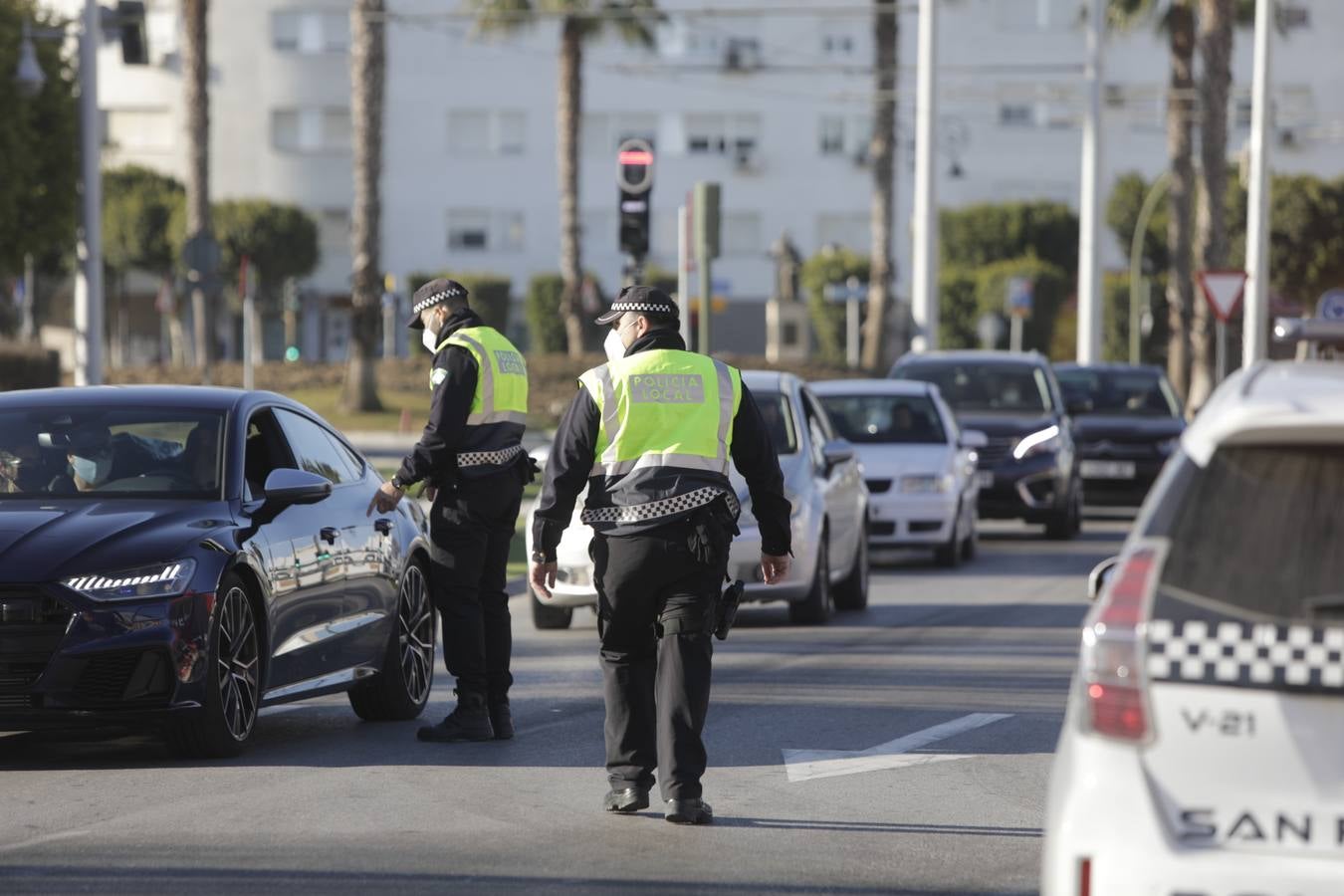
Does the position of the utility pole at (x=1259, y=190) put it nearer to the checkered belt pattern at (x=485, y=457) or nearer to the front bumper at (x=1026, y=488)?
the front bumper at (x=1026, y=488)

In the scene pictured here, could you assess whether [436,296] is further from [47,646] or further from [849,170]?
[849,170]

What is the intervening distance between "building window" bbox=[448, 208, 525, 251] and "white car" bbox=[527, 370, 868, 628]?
2441 inches

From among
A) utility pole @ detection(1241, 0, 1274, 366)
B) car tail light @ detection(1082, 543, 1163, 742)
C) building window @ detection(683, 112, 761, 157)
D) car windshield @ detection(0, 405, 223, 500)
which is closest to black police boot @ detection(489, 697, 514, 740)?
car windshield @ detection(0, 405, 223, 500)

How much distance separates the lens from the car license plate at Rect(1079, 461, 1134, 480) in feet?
86.5

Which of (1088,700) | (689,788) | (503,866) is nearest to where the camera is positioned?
(1088,700)

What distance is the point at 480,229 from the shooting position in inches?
3091

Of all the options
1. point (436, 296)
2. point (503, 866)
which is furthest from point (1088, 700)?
point (436, 296)

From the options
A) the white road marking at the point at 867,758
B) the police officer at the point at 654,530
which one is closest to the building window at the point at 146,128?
the white road marking at the point at 867,758

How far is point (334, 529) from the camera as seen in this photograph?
10.4 metres

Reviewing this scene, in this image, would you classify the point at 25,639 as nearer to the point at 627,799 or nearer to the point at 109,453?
the point at 109,453

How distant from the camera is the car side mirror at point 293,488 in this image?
31.8ft

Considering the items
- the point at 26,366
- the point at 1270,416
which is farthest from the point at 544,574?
the point at 26,366

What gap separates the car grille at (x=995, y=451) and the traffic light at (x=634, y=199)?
14.4 feet

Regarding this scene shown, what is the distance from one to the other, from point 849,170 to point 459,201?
41.2 feet
